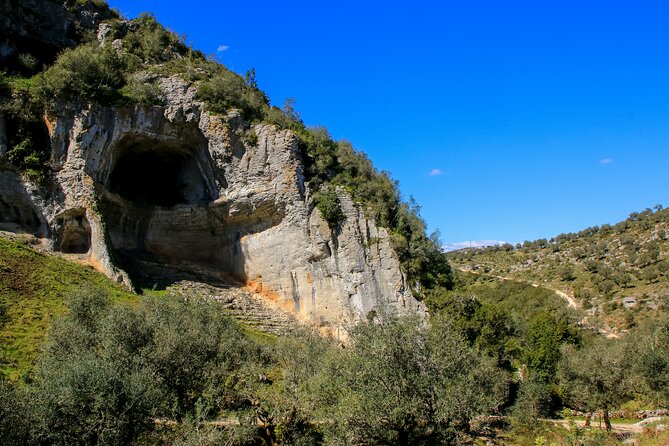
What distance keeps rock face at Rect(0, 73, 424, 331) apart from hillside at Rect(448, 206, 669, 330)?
3305cm

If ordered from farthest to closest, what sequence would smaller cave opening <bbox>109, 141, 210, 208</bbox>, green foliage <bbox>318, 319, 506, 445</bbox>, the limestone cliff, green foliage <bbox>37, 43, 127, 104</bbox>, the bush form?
smaller cave opening <bbox>109, 141, 210, 208</bbox> → green foliage <bbox>37, 43, 127, 104</bbox> → the limestone cliff → green foliage <bbox>318, 319, 506, 445</bbox> → the bush

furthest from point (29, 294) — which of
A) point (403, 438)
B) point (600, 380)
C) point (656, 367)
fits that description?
point (656, 367)

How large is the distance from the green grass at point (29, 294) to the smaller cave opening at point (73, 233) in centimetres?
263

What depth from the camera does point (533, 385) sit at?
3108 centimetres

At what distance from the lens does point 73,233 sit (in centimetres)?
3422

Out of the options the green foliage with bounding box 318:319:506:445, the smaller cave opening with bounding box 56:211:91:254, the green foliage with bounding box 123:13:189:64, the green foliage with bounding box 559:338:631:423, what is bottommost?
the green foliage with bounding box 559:338:631:423

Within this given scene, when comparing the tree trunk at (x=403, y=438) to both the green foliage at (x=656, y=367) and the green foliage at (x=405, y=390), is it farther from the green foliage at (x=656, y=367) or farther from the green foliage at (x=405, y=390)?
the green foliage at (x=656, y=367)

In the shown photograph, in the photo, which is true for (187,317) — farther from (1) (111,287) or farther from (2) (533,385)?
(2) (533,385)

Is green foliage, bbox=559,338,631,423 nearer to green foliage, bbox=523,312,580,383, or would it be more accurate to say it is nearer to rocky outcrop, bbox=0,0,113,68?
green foliage, bbox=523,312,580,383

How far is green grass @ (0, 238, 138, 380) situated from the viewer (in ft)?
68.0

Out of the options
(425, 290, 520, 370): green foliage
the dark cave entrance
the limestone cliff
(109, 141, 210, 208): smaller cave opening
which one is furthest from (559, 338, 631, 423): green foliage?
(109, 141, 210, 208): smaller cave opening

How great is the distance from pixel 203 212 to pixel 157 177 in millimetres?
6776

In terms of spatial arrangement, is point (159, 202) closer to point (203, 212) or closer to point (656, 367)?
point (203, 212)

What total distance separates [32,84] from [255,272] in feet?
67.0
